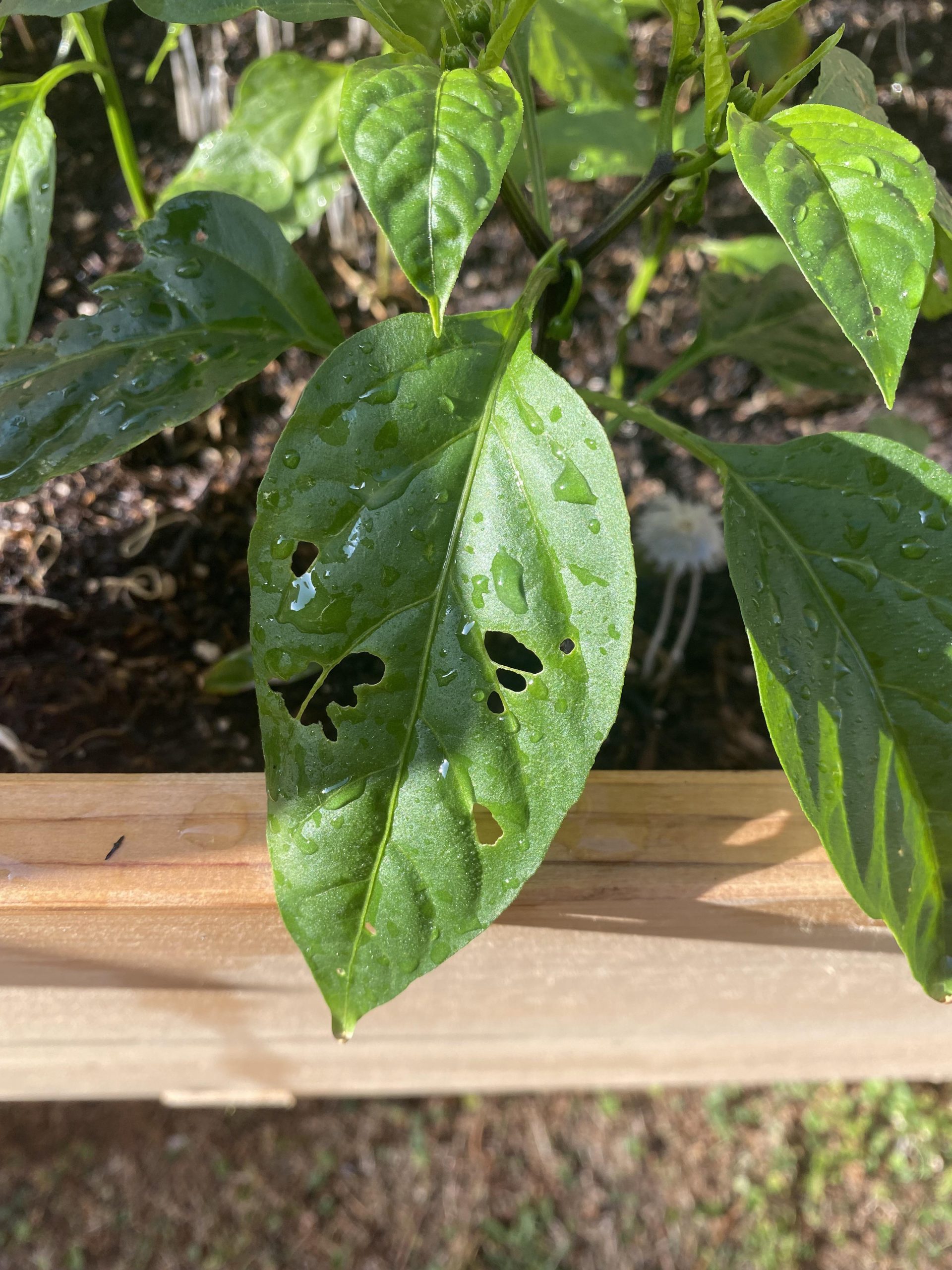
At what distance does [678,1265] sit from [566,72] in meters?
1.55

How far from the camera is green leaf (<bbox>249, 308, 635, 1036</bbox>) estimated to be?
0.51 meters

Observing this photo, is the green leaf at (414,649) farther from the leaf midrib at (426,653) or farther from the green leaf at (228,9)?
the green leaf at (228,9)

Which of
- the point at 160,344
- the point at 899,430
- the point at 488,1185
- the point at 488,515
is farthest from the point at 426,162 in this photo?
the point at 488,1185

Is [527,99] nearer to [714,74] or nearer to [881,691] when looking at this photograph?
[714,74]

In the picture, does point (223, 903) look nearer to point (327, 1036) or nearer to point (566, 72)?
point (327, 1036)

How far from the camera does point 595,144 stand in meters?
0.93

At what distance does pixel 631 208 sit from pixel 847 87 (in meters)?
0.18

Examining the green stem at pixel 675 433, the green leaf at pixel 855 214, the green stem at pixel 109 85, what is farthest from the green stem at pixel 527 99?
the green stem at pixel 109 85

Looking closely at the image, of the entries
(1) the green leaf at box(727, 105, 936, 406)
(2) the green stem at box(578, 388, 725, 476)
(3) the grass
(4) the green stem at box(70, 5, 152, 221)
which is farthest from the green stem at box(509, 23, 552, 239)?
(3) the grass

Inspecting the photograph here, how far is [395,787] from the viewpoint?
0.52 metres

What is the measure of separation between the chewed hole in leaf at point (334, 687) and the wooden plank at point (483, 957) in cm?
23

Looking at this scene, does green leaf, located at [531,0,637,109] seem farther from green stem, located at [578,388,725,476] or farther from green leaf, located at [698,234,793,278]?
green stem, located at [578,388,725,476]

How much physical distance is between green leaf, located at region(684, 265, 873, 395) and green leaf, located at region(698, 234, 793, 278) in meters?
0.08

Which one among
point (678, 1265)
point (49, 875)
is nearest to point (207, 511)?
point (49, 875)
